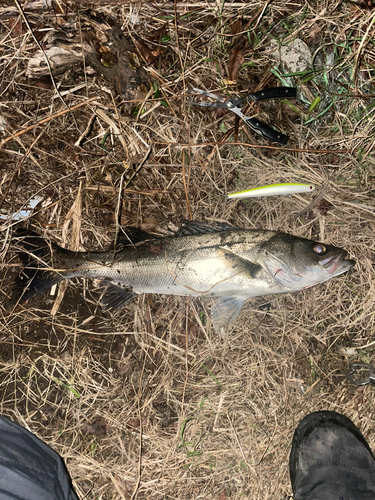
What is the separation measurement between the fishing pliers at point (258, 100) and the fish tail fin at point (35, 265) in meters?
2.25

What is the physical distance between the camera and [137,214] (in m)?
3.71

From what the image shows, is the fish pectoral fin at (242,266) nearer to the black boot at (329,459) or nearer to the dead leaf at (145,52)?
the black boot at (329,459)

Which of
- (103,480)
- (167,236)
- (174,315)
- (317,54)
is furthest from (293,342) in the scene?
(317,54)

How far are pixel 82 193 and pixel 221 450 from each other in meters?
3.19

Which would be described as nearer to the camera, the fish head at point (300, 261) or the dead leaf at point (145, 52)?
the fish head at point (300, 261)

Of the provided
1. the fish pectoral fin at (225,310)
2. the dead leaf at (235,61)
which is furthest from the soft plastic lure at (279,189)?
the dead leaf at (235,61)

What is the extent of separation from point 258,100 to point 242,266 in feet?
5.67

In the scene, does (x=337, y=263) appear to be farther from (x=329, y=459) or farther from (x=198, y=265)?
(x=329, y=459)

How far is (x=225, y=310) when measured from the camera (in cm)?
350

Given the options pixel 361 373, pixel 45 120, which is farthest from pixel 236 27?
pixel 361 373

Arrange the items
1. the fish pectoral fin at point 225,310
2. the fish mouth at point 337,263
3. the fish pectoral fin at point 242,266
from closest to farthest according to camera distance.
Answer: the fish mouth at point 337,263
the fish pectoral fin at point 242,266
the fish pectoral fin at point 225,310

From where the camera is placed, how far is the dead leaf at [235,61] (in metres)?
3.54

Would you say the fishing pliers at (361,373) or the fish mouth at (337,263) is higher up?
the fish mouth at (337,263)

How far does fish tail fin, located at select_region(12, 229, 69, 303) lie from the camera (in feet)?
11.5
